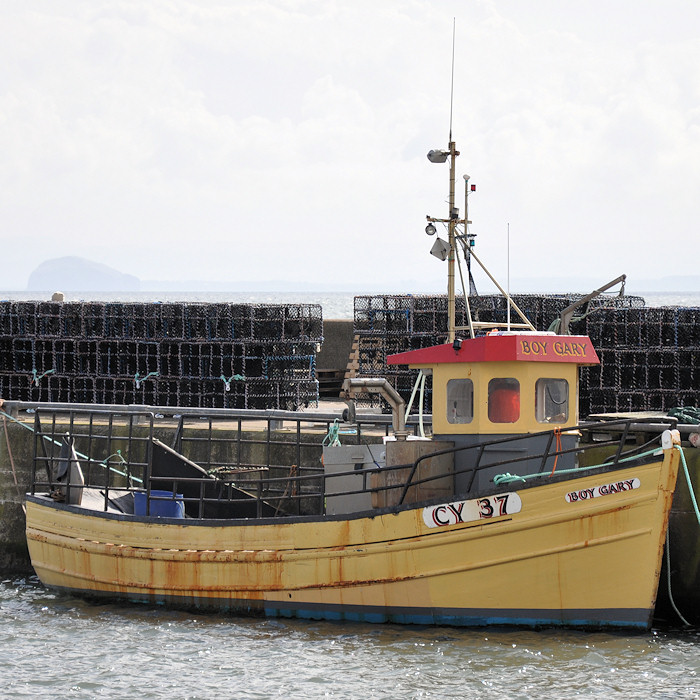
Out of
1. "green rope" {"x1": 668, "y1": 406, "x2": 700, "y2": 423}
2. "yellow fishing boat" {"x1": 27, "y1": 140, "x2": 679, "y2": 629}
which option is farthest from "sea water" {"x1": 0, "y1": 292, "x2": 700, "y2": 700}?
"green rope" {"x1": 668, "y1": 406, "x2": 700, "y2": 423}

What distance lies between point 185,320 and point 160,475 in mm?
6298

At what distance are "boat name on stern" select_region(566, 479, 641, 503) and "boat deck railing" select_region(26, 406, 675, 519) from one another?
0.80 feet

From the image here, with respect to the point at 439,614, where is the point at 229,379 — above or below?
above

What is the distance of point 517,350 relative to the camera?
12602 millimetres

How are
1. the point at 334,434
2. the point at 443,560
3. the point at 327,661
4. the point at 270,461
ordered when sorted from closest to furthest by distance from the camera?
the point at 327,661 < the point at 443,560 < the point at 334,434 < the point at 270,461

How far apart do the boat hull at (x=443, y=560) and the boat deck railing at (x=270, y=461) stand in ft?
1.12

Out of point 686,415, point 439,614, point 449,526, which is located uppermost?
point 686,415

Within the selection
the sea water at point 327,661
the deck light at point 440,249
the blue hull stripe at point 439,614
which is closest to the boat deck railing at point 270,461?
the blue hull stripe at point 439,614

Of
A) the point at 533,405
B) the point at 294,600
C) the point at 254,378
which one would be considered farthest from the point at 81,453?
the point at 533,405

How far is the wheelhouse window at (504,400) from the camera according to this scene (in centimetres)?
1287

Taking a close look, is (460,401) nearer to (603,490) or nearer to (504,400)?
(504,400)

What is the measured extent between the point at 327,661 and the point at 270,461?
17.6 feet

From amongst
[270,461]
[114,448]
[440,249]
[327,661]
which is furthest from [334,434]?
[114,448]

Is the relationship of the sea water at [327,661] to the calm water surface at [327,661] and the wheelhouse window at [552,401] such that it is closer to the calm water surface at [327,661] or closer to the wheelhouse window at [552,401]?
the calm water surface at [327,661]
